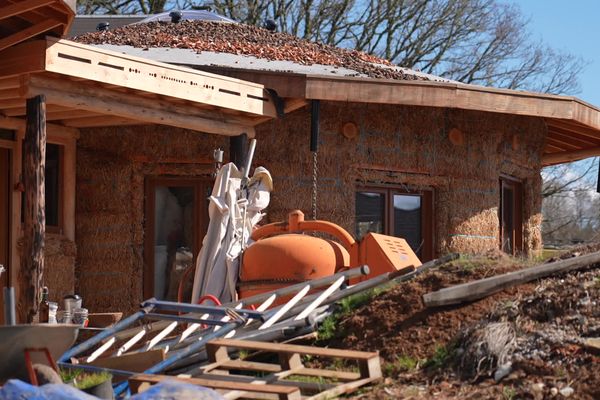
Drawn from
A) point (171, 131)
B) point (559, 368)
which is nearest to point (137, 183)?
point (171, 131)

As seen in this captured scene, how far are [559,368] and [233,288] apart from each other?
4.54m

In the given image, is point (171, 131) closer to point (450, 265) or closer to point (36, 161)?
point (36, 161)

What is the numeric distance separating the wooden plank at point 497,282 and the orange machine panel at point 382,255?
7.84 feet

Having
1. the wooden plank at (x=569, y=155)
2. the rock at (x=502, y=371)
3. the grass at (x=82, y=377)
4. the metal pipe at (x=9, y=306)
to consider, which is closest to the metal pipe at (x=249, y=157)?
the grass at (x=82, y=377)

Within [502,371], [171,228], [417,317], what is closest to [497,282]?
[417,317]

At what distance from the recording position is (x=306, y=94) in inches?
451

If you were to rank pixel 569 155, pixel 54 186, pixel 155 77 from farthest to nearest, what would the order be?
1. pixel 569 155
2. pixel 54 186
3. pixel 155 77

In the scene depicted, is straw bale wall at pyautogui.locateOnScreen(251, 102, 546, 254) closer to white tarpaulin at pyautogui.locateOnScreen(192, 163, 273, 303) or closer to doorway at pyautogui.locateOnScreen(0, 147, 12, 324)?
white tarpaulin at pyautogui.locateOnScreen(192, 163, 273, 303)

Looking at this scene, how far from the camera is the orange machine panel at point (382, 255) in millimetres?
9812

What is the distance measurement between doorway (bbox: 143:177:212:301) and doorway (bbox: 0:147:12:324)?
160 cm

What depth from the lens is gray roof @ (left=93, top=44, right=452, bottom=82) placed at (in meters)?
12.4

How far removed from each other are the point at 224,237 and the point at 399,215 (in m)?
3.84

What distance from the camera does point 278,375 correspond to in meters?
6.75

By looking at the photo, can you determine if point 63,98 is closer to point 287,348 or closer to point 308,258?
point 308,258
